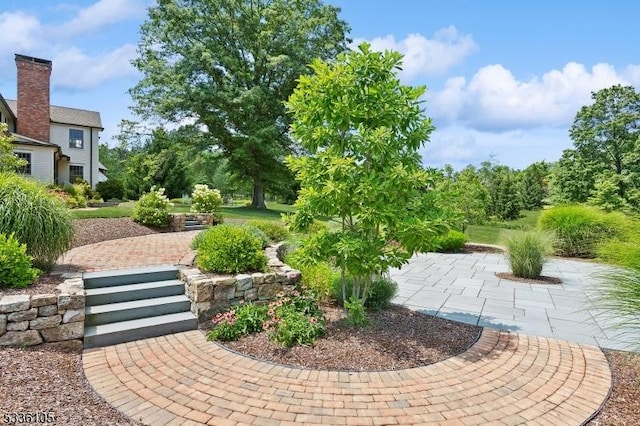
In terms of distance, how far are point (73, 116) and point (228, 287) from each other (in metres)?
25.1

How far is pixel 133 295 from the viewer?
4.73 m

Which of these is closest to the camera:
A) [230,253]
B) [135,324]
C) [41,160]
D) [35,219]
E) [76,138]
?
[135,324]

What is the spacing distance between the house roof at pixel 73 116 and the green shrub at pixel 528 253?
25.1 meters

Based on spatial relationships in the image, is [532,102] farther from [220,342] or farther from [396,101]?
[220,342]

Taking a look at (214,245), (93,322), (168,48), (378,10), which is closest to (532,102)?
(378,10)

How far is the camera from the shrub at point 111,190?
2319 cm

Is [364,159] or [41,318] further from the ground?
[364,159]

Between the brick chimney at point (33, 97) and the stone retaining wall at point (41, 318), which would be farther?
the brick chimney at point (33, 97)

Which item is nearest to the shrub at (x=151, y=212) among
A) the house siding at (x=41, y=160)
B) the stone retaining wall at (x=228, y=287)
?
the stone retaining wall at (x=228, y=287)

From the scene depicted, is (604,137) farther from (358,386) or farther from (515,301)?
(358,386)

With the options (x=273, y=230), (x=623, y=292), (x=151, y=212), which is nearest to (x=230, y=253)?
(x=273, y=230)

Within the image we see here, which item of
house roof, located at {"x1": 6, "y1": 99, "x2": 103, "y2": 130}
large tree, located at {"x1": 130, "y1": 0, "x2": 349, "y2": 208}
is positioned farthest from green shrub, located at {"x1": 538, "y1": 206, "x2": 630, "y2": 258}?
house roof, located at {"x1": 6, "y1": 99, "x2": 103, "y2": 130}

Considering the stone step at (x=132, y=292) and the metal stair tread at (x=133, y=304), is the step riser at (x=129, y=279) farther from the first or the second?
the metal stair tread at (x=133, y=304)

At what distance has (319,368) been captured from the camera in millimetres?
3543
